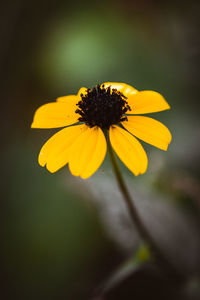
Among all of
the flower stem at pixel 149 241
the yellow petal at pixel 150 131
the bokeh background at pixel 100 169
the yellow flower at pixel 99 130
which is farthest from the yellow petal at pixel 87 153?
the bokeh background at pixel 100 169

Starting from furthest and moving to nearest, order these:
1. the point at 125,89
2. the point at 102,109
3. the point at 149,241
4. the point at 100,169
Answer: the point at 100,169 < the point at 149,241 < the point at 125,89 < the point at 102,109

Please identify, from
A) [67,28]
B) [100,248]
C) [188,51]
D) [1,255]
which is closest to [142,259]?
[100,248]

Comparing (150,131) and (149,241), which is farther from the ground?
(150,131)

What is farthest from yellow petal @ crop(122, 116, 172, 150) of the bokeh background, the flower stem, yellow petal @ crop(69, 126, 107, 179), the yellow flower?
the bokeh background

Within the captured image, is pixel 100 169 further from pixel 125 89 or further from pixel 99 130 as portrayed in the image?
pixel 99 130

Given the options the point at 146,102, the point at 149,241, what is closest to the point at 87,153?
the point at 146,102

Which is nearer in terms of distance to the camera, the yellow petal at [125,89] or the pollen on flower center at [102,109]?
the pollen on flower center at [102,109]

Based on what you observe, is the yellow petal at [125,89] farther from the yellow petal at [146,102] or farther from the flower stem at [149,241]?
the flower stem at [149,241]
